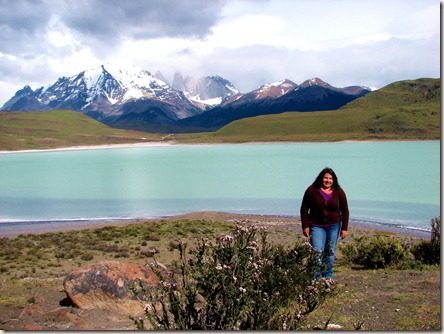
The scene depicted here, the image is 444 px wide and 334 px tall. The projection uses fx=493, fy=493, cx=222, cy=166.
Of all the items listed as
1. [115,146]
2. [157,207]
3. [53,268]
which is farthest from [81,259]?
[115,146]

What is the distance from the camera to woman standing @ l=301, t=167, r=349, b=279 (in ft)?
22.1

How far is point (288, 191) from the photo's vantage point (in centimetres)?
3819

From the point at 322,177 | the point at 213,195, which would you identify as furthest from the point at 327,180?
the point at 213,195

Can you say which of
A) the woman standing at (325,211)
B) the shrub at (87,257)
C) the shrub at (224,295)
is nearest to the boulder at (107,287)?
the woman standing at (325,211)

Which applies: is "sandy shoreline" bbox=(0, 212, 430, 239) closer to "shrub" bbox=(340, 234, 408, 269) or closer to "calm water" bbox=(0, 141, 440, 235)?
"calm water" bbox=(0, 141, 440, 235)

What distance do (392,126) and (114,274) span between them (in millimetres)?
159226

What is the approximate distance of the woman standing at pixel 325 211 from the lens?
6.74m

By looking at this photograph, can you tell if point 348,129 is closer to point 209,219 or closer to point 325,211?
point 209,219

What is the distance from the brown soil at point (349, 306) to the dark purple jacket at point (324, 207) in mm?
1137

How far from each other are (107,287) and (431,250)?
7.08m

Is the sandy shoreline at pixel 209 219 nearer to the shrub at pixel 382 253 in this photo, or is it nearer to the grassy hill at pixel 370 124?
the shrub at pixel 382 253

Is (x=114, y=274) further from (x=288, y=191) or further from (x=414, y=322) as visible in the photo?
(x=288, y=191)

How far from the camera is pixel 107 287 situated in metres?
7.75

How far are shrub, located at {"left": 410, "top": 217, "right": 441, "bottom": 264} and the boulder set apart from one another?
6.20 m
